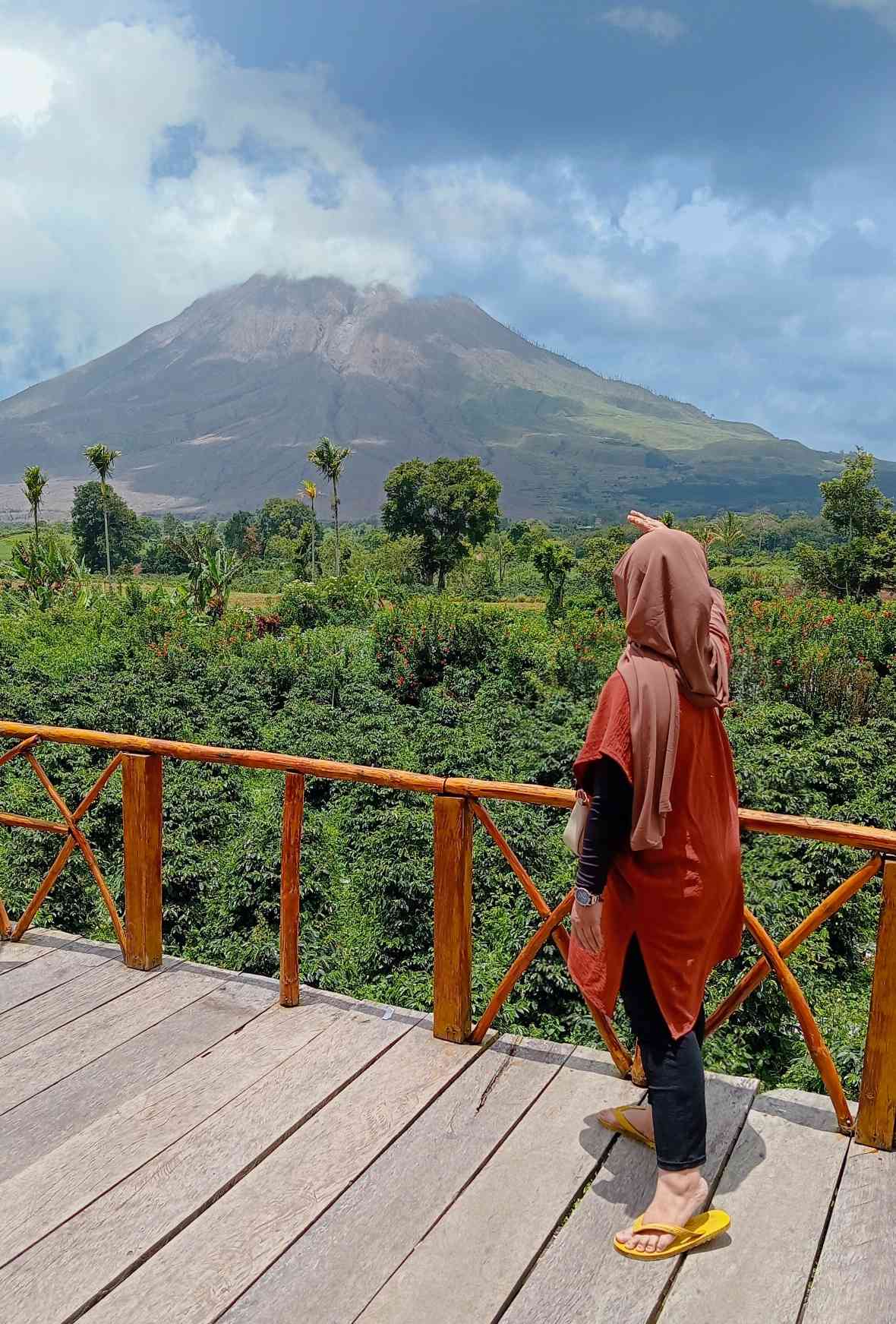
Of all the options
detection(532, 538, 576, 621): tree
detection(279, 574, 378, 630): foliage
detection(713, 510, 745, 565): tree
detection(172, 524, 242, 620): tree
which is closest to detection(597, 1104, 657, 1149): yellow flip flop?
detection(172, 524, 242, 620): tree

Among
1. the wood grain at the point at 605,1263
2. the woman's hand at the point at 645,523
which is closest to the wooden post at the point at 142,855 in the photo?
the wood grain at the point at 605,1263

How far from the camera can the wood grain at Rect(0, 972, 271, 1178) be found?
255cm

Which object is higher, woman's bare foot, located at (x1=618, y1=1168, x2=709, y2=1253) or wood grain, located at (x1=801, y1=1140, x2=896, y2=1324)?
woman's bare foot, located at (x1=618, y1=1168, x2=709, y2=1253)

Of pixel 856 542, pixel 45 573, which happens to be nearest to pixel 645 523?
pixel 45 573

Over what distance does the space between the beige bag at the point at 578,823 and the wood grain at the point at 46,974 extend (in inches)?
83.7

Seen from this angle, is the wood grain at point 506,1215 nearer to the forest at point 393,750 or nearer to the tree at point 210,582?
the forest at point 393,750

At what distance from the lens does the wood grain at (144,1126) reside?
226 cm

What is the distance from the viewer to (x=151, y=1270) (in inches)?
81.2

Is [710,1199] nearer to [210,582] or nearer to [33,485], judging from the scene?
[210,582]

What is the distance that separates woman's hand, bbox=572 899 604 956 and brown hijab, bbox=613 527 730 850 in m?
0.18

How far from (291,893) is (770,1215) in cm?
165

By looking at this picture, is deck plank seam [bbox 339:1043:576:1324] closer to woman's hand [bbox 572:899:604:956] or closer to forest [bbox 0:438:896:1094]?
woman's hand [bbox 572:899:604:956]

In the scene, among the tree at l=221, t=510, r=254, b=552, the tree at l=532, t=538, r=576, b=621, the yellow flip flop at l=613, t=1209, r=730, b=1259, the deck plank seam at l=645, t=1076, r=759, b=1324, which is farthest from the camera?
the tree at l=221, t=510, r=254, b=552

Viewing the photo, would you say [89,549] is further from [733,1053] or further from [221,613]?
[733,1053]
